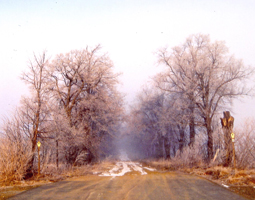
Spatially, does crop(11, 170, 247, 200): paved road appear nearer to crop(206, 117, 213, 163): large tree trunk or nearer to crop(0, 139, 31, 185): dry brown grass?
crop(0, 139, 31, 185): dry brown grass

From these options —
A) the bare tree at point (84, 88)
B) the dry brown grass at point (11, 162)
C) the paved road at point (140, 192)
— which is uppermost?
the bare tree at point (84, 88)

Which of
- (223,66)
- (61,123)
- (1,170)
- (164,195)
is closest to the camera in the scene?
(164,195)

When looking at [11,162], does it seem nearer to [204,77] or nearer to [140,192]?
[140,192]

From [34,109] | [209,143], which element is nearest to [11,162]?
[34,109]

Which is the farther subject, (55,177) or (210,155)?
(210,155)

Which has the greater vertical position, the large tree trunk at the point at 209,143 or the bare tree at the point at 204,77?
the bare tree at the point at 204,77

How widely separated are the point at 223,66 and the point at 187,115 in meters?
5.42

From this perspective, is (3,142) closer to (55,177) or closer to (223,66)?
(55,177)

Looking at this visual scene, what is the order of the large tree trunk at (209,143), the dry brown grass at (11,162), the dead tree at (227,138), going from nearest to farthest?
1. the dry brown grass at (11,162)
2. the dead tree at (227,138)
3. the large tree trunk at (209,143)

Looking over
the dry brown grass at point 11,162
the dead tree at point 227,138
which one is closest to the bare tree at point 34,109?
the dry brown grass at point 11,162

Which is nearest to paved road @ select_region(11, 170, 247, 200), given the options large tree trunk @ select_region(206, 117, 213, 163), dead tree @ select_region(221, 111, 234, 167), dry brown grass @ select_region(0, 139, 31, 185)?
dry brown grass @ select_region(0, 139, 31, 185)

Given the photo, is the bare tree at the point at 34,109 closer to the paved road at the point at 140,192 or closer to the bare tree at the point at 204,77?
the paved road at the point at 140,192

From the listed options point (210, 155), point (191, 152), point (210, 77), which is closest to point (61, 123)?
point (191, 152)

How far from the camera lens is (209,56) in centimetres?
2208
